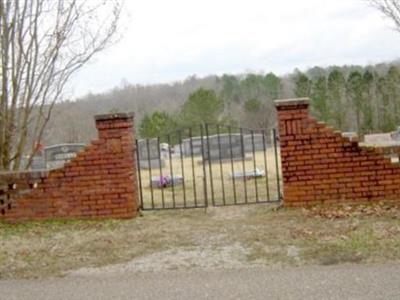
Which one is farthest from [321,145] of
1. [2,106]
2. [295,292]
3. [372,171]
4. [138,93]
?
[138,93]

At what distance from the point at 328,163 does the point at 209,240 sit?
222 centimetres

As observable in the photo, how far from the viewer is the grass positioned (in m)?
5.09

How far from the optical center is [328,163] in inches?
282

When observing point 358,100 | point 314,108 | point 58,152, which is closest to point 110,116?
point 58,152

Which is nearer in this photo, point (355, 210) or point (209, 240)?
point (209, 240)

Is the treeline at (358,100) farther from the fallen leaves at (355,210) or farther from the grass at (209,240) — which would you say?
the grass at (209,240)

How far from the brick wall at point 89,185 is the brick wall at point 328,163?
2210mm

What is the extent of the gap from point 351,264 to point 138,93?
48165mm

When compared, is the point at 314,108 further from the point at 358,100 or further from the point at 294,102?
the point at 294,102

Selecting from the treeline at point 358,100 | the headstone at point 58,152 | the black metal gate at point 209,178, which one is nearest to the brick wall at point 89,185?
the black metal gate at point 209,178

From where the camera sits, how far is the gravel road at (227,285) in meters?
4.09

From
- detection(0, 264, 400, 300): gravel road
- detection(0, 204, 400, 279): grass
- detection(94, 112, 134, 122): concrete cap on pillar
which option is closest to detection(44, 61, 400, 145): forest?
detection(94, 112, 134, 122): concrete cap on pillar

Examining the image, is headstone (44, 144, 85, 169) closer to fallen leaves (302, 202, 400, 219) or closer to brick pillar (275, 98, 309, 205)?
brick pillar (275, 98, 309, 205)

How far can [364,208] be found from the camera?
6918 millimetres
